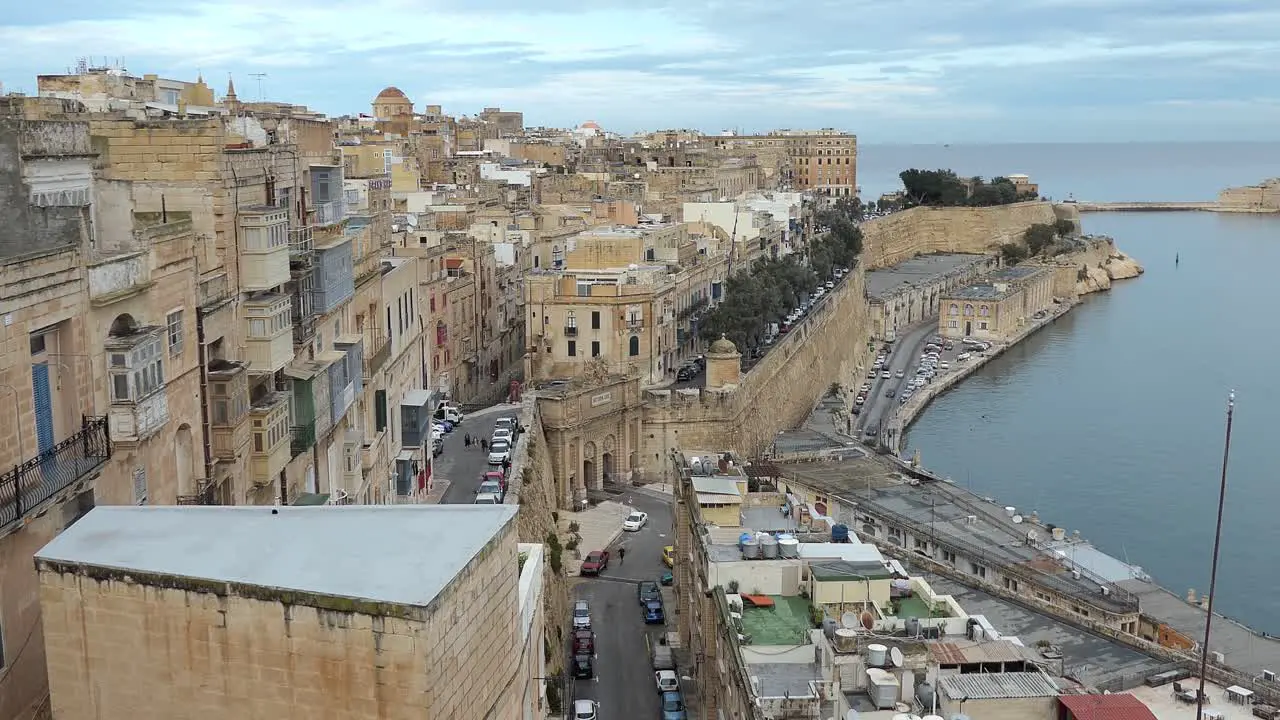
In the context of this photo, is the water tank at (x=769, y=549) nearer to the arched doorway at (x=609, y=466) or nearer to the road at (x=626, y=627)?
the road at (x=626, y=627)

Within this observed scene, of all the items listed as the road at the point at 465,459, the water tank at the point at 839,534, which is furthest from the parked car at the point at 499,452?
the water tank at the point at 839,534

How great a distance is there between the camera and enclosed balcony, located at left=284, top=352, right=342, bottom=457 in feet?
40.4

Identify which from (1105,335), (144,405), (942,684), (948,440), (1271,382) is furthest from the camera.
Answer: (1105,335)

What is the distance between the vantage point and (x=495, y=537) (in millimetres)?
7238

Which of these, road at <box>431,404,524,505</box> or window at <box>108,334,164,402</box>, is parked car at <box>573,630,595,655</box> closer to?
road at <box>431,404,524,505</box>

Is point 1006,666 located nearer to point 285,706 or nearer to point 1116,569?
point 285,706

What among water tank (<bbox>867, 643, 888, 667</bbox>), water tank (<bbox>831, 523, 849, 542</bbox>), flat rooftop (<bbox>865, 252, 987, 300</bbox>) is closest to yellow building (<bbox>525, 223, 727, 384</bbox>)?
water tank (<bbox>831, 523, 849, 542</bbox>)

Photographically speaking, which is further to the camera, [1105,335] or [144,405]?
[1105,335]

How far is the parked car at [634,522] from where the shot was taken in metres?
27.9

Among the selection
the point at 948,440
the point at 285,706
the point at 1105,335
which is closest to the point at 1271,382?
the point at 1105,335

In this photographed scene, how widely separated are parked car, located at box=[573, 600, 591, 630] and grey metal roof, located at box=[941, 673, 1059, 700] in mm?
9878

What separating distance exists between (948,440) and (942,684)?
3476 centimetres

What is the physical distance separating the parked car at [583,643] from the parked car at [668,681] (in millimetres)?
1326

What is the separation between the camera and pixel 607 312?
34.2m
